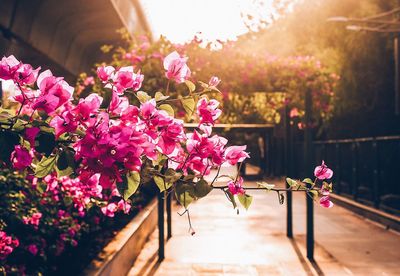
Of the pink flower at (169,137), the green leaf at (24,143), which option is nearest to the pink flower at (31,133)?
the green leaf at (24,143)

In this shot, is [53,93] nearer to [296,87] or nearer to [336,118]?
[296,87]

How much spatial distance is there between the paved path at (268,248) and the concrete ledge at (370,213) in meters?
0.17

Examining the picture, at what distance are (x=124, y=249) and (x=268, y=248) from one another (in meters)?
1.85

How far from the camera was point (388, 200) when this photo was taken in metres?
8.64

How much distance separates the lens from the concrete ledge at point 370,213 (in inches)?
298

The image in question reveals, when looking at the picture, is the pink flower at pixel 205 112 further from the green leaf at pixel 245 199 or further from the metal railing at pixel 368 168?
the metal railing at pixel 368 168

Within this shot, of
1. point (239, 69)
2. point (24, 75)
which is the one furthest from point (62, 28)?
point (24, 75)

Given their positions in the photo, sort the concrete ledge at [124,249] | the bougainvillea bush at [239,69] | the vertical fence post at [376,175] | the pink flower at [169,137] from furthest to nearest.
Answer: the bougainvillea bush at [239,69] < the vertical fence post at [376,175] < the concrete ledge at [124,249] < the pink flower at [169,137]

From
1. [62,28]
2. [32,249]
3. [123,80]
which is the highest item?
[62,28]

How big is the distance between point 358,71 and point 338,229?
28.2 feet

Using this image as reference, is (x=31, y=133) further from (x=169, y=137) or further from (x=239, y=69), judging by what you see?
(x=239, y=69)

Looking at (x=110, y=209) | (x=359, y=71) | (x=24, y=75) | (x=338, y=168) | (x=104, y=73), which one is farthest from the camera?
(x=359, y=71)

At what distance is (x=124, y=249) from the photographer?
4934 millimetres

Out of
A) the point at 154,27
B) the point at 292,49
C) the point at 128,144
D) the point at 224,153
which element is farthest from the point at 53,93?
the point at 292,49
